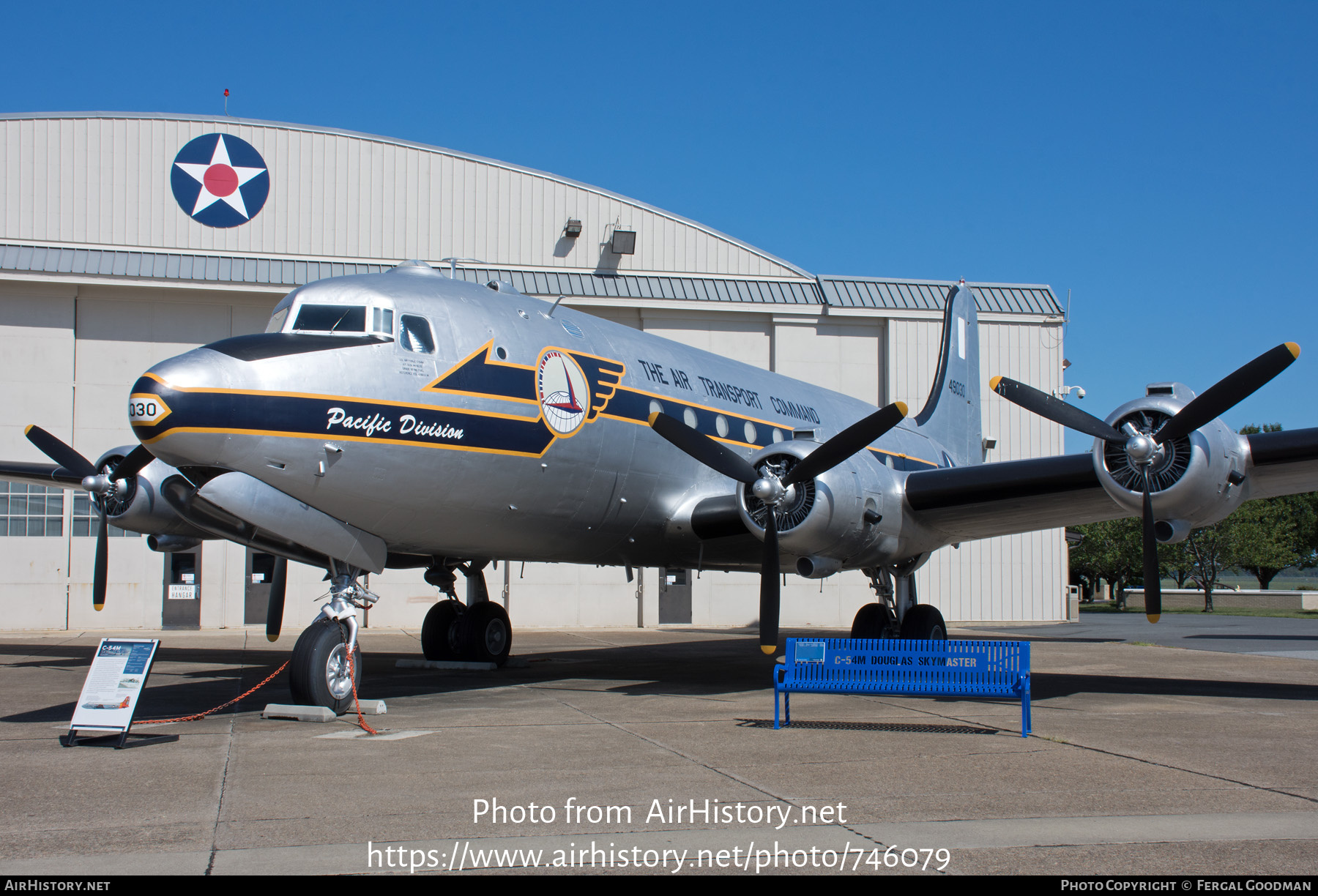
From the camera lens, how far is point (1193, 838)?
16.9 feet

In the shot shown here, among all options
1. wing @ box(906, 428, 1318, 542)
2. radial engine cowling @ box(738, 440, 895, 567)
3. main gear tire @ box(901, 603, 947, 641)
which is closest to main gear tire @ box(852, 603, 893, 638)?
main gear tire @ box(901, 603, 947, 641)

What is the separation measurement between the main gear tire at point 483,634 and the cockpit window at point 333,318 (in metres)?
6.21

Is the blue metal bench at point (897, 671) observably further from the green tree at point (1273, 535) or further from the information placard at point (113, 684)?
the green tree at point (1273, 535)

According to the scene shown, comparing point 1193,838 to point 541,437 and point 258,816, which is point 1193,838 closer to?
point 258,816

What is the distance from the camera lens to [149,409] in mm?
8500

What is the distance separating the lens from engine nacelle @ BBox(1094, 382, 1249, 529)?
1056 cm

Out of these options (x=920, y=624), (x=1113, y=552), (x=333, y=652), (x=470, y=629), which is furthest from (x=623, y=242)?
(x=1113, y=552)

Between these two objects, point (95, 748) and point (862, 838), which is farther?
point (95, 748)

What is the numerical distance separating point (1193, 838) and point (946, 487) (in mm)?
7852

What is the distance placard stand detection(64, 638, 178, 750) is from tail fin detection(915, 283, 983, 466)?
45.9 feet

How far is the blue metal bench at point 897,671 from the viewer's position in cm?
964

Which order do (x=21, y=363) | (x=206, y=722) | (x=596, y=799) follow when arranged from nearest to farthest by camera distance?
(x=596, y=799) → (x=206, y=722) → (x=21, y=363)

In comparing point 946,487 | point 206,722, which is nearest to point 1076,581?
point 946,487

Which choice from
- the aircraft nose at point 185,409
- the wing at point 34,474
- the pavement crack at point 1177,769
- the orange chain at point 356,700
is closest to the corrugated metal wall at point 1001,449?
the pavement crack at point 1177,769
